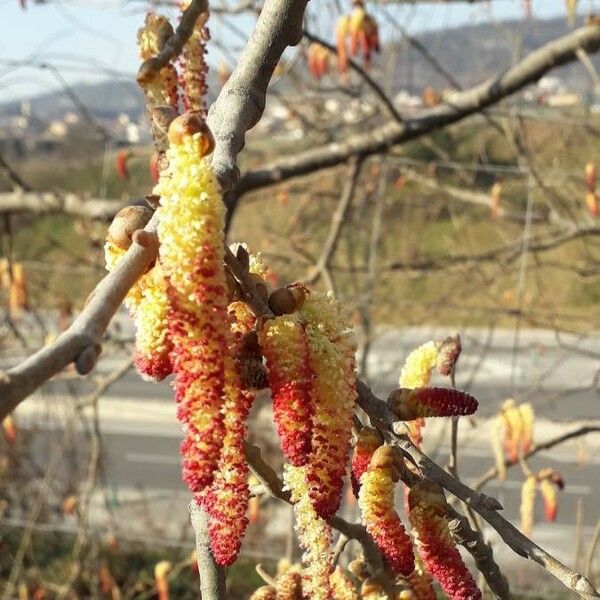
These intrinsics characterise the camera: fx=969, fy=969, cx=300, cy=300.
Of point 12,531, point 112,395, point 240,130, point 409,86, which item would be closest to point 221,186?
point 240,130

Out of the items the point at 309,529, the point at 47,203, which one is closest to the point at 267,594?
the point at 309,529

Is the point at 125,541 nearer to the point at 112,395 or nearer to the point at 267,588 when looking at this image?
the point at 267,588

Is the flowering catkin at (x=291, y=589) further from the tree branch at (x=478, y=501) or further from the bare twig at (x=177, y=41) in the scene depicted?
the bare twig at (x=177, y=41)

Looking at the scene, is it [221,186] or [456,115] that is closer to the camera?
[221,186]

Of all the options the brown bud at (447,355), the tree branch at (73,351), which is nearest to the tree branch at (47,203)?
the brown bud at (447,355)

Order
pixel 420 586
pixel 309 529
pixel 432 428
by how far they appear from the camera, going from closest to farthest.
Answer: pixel 309 529, pixel 420 586, pixel 432 428

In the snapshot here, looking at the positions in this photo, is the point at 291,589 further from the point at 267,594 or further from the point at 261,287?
the point at 261,287

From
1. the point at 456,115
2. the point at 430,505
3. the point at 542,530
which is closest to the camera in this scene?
the point at 430,505
